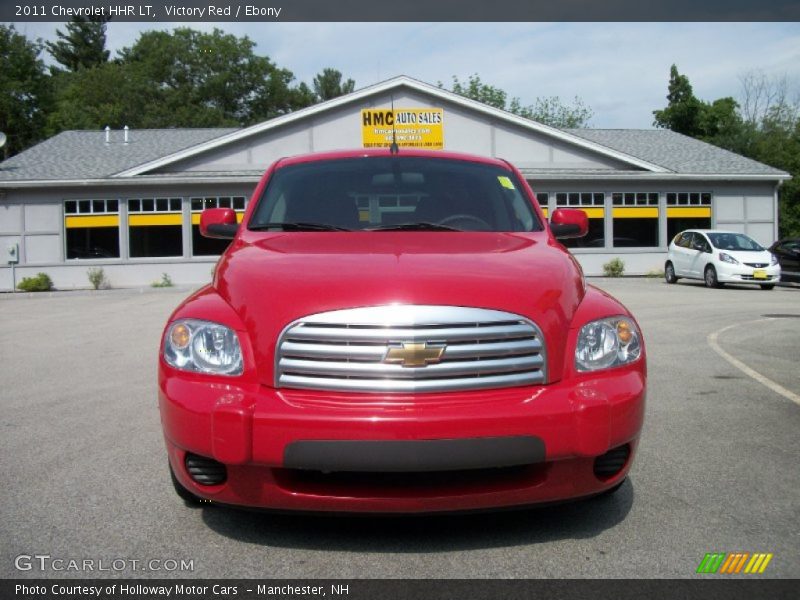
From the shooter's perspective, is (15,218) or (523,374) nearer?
(523,374)

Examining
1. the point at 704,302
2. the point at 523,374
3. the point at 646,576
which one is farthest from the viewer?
the point at 704,302

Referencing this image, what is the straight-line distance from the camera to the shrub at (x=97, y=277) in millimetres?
23797

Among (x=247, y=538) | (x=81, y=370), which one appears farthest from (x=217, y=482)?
(x=81, y=370)

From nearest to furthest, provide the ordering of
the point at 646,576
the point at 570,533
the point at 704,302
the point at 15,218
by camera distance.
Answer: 1. the point at 646,576
2. the point at 570,533
3. the point at 704,302
4. the point at 15,218

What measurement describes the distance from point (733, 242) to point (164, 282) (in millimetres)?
16728

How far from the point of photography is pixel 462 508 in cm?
291

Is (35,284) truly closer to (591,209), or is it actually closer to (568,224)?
(591,209)

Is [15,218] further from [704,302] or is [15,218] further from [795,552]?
[795,552]

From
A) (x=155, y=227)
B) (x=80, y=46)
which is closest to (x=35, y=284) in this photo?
(x=155, y=227)

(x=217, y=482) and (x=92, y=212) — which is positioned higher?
(x=92, y=212)

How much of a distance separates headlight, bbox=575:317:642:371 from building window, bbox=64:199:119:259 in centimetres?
2363

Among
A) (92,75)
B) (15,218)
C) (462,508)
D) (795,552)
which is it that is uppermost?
(92,75)

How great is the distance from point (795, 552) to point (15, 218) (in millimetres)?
25774

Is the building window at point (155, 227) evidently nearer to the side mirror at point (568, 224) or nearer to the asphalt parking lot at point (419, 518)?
the asphalt parking lot at point (419, 518)
